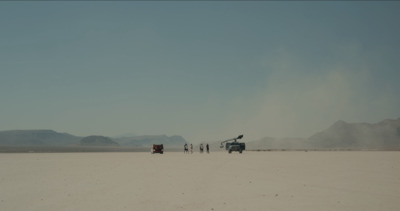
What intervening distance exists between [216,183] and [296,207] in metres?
5.49

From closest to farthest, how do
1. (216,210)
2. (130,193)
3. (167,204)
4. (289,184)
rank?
1. (216,210)
2. (167,204)
3. (130,193)
4. (289,184)

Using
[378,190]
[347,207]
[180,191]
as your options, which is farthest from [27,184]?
[378,190]

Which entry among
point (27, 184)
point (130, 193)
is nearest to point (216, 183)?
point (130, 193)

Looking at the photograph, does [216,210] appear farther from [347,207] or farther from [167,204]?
[347,207]

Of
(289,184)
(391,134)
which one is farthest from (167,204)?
(391,134)

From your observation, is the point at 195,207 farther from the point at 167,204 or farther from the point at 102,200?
the point at 102,200

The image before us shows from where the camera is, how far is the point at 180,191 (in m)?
12.4

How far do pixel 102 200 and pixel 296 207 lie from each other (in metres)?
5.98

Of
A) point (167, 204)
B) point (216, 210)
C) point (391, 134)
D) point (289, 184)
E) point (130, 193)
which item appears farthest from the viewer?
point (391, 134)

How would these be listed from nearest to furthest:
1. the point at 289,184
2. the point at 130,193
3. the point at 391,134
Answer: the point at 130,193 → the point at 289,184 → the point at 391,134

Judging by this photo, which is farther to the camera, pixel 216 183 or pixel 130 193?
pixel 216 183

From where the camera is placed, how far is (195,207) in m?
9.63

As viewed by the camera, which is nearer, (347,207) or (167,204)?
(347,207)

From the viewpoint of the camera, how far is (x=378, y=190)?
12297 mm
